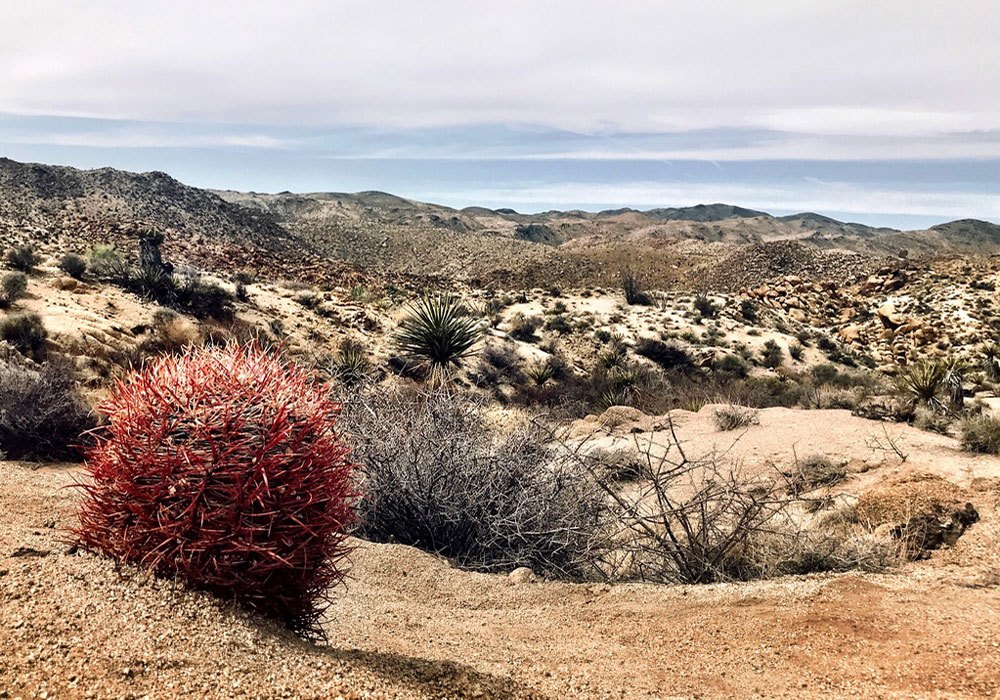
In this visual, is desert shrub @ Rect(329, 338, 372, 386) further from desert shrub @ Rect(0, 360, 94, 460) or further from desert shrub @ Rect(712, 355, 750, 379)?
desert shrub @ Rect(712, 355, 750, 379)

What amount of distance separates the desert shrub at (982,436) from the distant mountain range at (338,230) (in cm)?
2983

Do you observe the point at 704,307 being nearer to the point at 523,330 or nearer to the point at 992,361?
the point at 523,330

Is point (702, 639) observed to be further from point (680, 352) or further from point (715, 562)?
point (680, 352)

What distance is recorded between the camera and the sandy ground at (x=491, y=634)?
261 centimetres

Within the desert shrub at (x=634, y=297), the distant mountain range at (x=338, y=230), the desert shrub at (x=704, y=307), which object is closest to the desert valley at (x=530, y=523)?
the desert shrub at (x=704, y=307)

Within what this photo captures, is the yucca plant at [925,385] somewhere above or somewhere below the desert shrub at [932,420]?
above

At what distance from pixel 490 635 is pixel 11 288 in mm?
14946

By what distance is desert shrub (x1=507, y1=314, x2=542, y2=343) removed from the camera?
2494cm

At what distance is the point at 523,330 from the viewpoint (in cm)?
2527

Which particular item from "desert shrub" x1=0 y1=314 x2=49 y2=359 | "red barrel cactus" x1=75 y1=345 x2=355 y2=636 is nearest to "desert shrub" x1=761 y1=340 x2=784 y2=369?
"desert shrub" x1=0 y1=314 x2=49 y2=359

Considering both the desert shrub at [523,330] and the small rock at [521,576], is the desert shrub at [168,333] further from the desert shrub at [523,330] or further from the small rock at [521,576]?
the desert shrub at [523,330]

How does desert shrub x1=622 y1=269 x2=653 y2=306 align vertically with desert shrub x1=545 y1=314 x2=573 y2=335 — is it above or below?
above

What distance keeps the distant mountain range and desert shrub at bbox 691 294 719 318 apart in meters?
22.5

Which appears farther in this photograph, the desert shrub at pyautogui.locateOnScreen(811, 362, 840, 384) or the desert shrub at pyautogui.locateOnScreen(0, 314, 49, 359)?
the desert shrub at pyautogui.locateOnScreen(811, 362, 840, 384)
